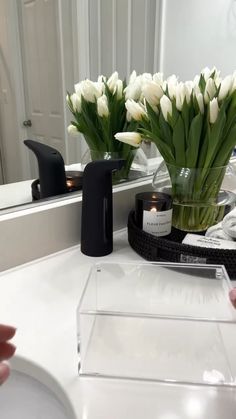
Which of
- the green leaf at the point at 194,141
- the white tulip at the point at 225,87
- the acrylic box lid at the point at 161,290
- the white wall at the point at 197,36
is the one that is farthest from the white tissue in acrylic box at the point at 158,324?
the white wall at the point at 197,36

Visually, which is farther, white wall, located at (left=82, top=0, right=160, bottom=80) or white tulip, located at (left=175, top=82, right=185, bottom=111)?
white wall, located at (left=82, top=0, right=160, bottom=80)

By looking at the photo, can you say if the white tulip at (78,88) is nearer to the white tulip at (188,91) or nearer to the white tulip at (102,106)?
the white tulip at (102,106)

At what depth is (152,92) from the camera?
0.71 metres

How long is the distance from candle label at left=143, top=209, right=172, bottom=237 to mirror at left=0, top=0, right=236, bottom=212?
279 millimetres

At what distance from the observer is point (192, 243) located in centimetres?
74

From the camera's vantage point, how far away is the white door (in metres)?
0.76

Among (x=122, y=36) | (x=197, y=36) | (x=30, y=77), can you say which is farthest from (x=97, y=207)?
(x=197, y=36)

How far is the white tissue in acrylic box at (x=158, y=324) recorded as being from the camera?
0.47m

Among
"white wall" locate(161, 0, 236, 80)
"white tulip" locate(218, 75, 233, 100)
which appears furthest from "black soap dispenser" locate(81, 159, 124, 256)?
"white wall" locate(161, 0, 236, 80)

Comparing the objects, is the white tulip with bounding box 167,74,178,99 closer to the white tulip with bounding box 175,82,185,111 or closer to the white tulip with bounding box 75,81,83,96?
the white tulip with bounding box 175,82,185,111

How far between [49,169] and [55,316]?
1.28 feet

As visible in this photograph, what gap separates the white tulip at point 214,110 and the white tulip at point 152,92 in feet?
0.36

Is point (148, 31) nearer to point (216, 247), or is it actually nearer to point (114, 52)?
point (114, 52)

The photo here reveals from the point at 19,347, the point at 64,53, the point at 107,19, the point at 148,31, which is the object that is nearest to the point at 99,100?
the point at 64,53
